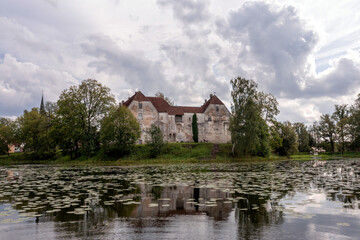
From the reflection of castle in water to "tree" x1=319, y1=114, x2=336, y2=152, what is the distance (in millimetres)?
77307

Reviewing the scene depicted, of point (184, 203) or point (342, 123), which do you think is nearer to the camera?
point (184, 203)

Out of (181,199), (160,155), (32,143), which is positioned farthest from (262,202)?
(32,143)

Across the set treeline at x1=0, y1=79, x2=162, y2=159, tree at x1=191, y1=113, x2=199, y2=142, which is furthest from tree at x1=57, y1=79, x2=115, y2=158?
tree at x1=191, y1=113, x2=199, y2=142

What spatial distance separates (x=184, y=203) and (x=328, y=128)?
264 feet

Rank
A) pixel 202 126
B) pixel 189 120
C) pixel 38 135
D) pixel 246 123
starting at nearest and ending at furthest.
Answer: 1. pixel 246 123
2. pixel 38 135
3. pixel 202 126
4. pixel 189 120

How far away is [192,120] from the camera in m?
64.9

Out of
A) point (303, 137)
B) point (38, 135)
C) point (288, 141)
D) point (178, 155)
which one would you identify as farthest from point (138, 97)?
point (303, 137)

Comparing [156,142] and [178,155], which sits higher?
[156,142]

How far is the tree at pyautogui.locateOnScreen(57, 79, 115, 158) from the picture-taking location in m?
48.0

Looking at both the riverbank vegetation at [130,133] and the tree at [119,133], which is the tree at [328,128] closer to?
the riverbank vegetation at [130,133]

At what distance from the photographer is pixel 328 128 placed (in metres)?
76.0

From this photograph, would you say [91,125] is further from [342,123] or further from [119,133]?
[342,123]

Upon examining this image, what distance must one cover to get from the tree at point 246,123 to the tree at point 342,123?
31892 millimetres

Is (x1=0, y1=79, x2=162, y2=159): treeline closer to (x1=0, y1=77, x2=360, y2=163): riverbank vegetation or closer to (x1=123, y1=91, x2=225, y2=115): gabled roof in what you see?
(x1=0, y1=77, x2=360, y2=163): riverbank vegetation
